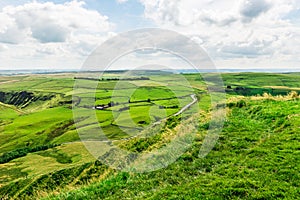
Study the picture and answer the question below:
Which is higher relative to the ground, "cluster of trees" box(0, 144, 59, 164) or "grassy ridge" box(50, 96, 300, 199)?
"grassy ridge" box(50, 96, 300, 199)

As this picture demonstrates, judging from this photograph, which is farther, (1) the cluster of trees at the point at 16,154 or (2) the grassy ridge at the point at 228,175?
(1) the cluster of trees at the point at 16,154

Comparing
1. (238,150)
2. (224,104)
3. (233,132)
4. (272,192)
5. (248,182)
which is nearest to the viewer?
(272,192)

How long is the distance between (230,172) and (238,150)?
10.5ft

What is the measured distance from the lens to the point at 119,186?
10.9 m

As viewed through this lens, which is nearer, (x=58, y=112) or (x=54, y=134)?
(x=54, y=134)

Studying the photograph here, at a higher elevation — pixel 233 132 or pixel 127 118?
pixel 233 132

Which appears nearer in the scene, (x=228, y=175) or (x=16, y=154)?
(x=228, y=175)

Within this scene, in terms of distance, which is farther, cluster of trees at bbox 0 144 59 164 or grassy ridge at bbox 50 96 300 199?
cluster of trees at bbox 0 144 59 164

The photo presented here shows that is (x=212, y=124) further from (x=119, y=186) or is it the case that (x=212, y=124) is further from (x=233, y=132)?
(x=119, y=186)

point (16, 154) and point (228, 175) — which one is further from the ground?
point (228, 175)

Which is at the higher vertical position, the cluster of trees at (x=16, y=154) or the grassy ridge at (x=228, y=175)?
the grassy ridge at (x=228, y=175)

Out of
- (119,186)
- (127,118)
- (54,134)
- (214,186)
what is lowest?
(54,134)

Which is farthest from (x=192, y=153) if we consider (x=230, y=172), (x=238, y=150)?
(x=230, y=172)

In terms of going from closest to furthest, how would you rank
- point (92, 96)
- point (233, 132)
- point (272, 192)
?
point (272, 192) < point (233, 132) < point (92, 96)
